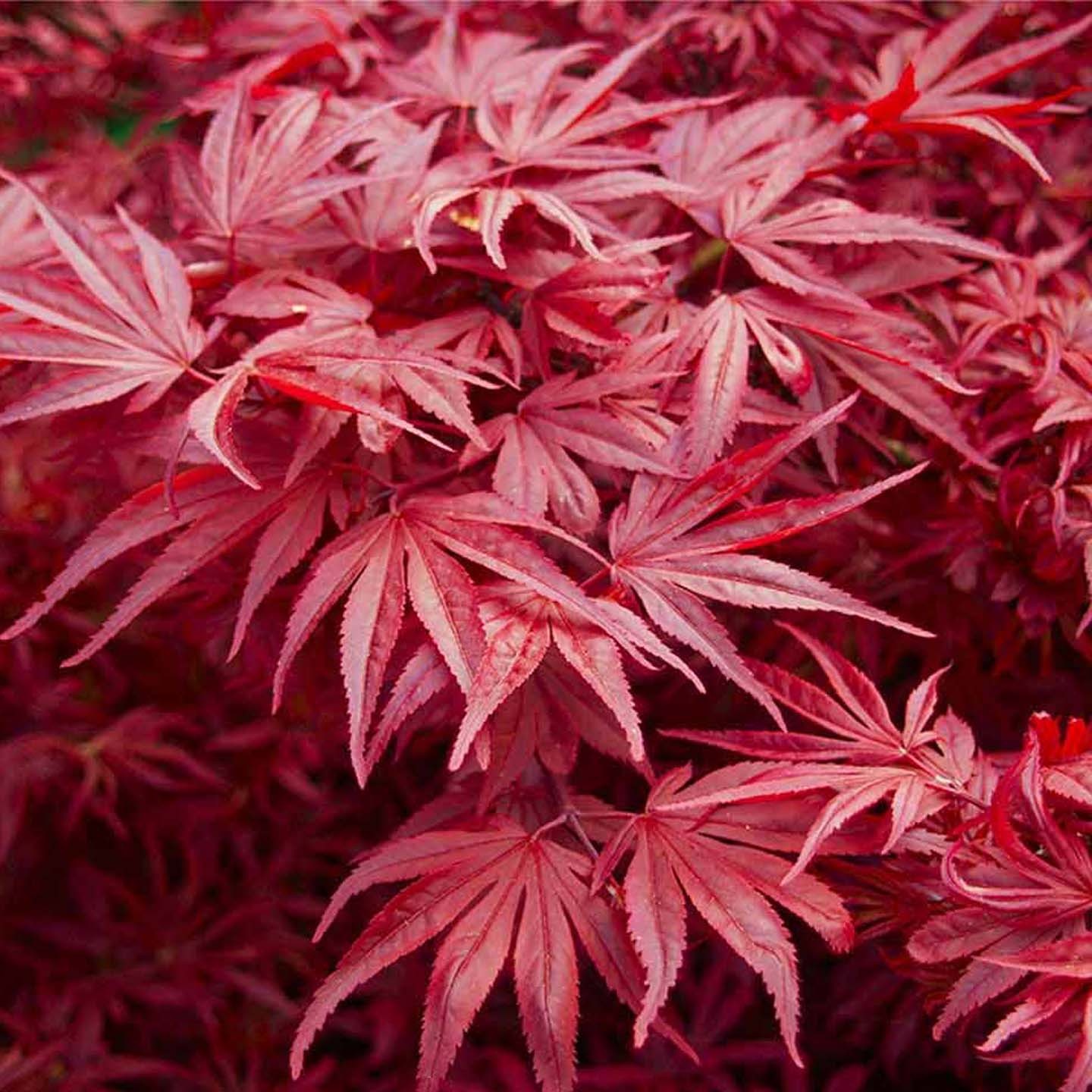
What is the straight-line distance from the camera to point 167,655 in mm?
1484

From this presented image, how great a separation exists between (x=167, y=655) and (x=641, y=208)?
83 cm

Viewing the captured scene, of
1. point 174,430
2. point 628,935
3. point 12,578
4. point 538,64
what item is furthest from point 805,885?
point 12,578

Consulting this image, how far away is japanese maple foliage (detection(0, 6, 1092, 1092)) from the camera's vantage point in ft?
2.41

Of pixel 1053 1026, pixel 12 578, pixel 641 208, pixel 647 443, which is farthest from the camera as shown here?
pixel 12 578

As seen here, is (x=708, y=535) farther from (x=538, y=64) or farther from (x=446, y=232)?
(x=538, y=64)

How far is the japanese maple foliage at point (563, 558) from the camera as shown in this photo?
0.73 meters

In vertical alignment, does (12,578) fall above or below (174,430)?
below

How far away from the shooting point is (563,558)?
1009 millimetres

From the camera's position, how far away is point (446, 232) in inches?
36.9

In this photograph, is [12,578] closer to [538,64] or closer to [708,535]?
[538,64]

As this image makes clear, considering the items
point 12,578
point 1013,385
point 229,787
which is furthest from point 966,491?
point 12,578

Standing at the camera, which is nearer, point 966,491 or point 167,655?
point 966,491

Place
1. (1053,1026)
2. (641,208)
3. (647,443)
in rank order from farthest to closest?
(641,208)
(647,443)
(1053,1026)

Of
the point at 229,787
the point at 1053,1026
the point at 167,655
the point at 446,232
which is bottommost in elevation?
the point at 229,787
